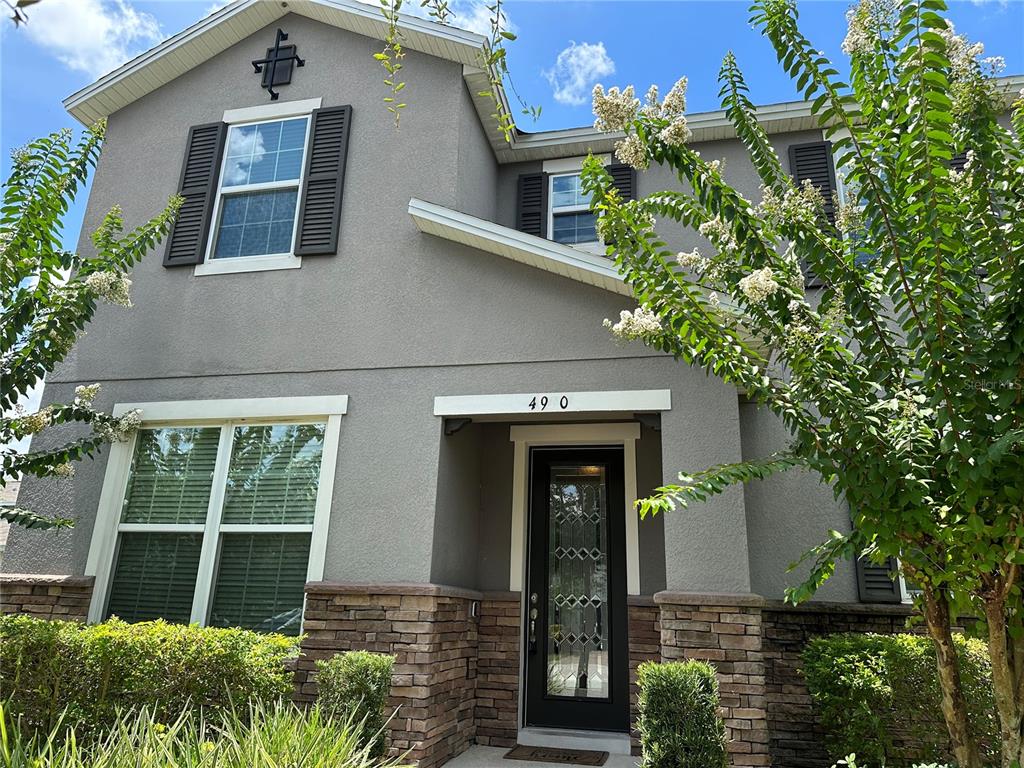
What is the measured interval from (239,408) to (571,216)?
4.43 metres

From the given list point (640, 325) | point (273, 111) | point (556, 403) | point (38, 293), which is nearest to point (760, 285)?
point (640, 325)

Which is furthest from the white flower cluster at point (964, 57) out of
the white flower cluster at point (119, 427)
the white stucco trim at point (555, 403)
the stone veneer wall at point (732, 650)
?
the white flower cluster at point (119, 427)

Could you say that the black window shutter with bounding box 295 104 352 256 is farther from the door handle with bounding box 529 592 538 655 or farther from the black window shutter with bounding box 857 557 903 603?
the black window shutter with bounding box 857 557 903 603

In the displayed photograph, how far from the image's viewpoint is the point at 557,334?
20.6 ft

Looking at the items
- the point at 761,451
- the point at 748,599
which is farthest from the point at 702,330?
the point at 761,451

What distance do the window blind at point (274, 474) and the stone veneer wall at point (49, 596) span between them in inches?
57.4

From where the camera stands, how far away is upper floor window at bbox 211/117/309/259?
7539 mm

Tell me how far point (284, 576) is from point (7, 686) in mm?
2077

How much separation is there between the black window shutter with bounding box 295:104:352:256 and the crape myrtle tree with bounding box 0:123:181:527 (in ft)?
5.94

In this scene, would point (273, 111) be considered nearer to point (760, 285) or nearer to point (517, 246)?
point (517, 246)

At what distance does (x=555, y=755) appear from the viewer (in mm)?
6156

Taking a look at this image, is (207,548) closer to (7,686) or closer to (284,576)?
(284,576)

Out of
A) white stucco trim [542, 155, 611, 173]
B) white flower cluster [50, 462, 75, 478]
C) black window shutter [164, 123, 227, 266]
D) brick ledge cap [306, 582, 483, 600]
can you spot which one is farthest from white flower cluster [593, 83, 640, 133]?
white flower cluster [50, 462, 75, 478]

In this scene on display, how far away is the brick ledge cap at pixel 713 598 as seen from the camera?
5227 mm
